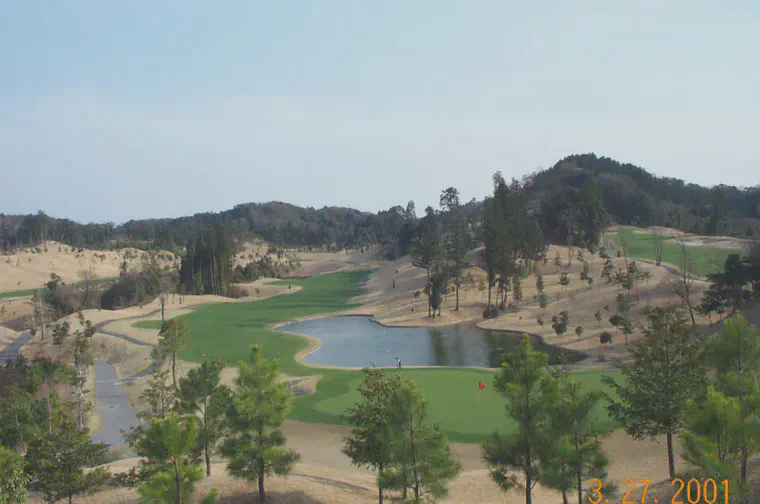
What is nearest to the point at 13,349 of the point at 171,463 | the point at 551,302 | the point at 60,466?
the point at 60,466

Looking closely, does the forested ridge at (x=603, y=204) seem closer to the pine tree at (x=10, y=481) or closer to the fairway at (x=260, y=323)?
the fairway at (x=260, y=323)

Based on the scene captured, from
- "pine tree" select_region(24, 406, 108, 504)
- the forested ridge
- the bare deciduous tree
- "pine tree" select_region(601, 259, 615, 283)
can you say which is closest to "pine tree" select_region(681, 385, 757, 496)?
"pine tree" select_region(24, 406, 108, 504)

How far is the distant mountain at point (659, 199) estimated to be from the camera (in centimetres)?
10319

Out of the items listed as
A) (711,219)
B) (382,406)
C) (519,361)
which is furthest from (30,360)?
(711,219)

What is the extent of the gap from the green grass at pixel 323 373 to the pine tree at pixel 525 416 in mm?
3588

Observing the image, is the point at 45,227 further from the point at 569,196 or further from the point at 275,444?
the point at 275,444

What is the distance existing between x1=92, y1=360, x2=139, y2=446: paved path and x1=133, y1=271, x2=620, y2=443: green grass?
6.17 m

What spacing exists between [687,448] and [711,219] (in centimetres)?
9519

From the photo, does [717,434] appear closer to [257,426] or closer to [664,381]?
[664,381]

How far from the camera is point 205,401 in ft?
71.7

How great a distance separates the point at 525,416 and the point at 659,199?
12758 cm

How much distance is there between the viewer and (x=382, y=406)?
59.9 feet

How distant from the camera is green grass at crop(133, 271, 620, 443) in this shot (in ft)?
93.0

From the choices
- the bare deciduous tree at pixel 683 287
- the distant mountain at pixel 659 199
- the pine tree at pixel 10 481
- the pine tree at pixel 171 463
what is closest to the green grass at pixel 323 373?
the pine tree at pixel 171 463
